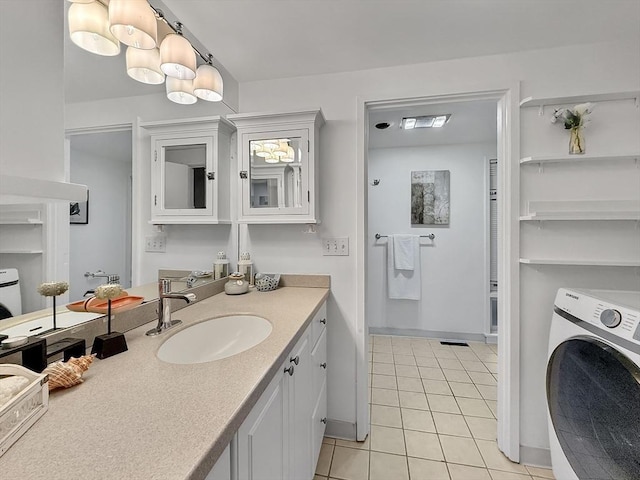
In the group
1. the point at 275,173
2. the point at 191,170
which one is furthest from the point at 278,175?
the point at 191,170

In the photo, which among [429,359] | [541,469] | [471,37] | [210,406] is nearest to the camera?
[210,406]

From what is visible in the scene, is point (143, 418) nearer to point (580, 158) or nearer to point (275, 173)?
point (275, 173)

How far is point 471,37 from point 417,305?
8.76ft

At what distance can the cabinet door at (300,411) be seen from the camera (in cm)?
104

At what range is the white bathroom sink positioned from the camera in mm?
1088

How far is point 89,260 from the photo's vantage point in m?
0.98

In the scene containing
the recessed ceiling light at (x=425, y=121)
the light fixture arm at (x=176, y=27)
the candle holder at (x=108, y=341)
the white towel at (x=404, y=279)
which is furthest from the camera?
the white towel at (x=404, y=279)

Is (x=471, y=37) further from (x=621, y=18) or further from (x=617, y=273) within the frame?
(x=617, y=273)

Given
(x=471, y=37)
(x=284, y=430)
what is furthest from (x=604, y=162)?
(x=284, y=430)

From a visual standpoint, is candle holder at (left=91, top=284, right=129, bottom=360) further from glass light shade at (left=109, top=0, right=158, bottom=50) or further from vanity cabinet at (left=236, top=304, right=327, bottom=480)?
glass light shade at (left=109, top=0, right=158, bottom=50)

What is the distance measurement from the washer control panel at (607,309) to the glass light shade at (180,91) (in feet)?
6.56

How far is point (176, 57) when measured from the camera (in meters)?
1.18

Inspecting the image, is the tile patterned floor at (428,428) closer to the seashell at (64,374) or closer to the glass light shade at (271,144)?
the seashell at (64,374)

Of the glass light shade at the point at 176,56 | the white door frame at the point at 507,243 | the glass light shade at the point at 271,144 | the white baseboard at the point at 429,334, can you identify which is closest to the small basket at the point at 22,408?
the glass light shade at the point at 176,56
